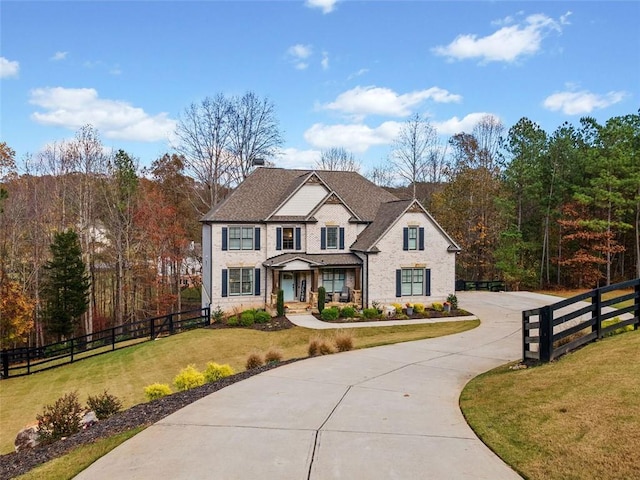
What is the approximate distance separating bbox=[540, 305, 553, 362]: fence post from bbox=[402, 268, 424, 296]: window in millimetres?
17545

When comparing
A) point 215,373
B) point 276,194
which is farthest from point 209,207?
point 215,373

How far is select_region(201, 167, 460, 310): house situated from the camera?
88.7 ft

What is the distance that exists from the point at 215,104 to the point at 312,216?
628 inches

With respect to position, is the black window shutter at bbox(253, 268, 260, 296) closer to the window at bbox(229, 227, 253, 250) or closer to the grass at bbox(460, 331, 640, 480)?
the window at bbox(229, 227, 253, 250)

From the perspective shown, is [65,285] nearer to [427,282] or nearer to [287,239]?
[287,239]

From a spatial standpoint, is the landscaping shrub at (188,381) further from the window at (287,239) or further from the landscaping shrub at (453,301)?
the landscaping shrub at (453,301)

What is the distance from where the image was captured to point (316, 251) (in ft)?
93.8

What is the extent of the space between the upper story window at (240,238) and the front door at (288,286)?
249cm

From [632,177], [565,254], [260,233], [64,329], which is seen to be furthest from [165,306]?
[632,177]

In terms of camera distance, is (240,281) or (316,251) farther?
(316,251)

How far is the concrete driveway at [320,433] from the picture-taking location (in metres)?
5.50

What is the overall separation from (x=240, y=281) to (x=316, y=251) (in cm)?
497

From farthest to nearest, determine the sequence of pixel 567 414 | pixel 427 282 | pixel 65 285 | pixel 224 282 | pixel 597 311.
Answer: pixel 65 285 → pixel 427 282 → pixel 224 282 → pixel 597 311 → pixel 567 414

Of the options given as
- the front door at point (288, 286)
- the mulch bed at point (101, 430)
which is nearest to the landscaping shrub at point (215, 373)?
the mulch bed at point (101, 430)
